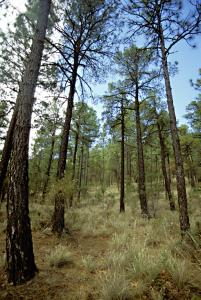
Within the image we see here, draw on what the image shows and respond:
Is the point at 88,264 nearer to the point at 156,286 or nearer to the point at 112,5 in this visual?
the point at 156,286

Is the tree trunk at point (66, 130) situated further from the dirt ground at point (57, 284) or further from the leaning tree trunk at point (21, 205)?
the leaning tree trunk at point (21, 205)

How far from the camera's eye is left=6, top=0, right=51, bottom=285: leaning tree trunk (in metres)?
3.67

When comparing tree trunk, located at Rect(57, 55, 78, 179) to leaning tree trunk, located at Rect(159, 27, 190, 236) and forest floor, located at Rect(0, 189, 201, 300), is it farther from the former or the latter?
leaning tree trunk, located at Rect(159, 27, 190, 236)

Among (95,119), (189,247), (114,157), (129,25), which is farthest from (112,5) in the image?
(114,157)

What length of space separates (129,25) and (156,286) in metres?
7.89

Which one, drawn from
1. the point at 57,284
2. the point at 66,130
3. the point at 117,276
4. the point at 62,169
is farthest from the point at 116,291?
the point at 66,130

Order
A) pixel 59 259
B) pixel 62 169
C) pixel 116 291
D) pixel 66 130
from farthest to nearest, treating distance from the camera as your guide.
→ pixel 66 130
pixel 62 169
pixel 59 259
pixel 116 291

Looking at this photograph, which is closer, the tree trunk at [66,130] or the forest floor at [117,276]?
the forest floor at [117,276]

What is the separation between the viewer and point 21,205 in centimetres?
387

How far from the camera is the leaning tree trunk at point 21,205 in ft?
12.0

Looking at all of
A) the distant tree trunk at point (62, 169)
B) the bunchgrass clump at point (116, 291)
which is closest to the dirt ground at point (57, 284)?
the bunchgrass clump at point (116, 291)

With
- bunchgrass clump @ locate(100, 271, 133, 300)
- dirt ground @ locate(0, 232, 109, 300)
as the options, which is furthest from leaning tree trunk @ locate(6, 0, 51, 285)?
bunchgrass clump @ locate(100, 271, 133, 300)

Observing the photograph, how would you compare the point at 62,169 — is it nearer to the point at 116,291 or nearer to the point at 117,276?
the point at 117,276

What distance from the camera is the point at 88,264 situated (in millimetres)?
4461
